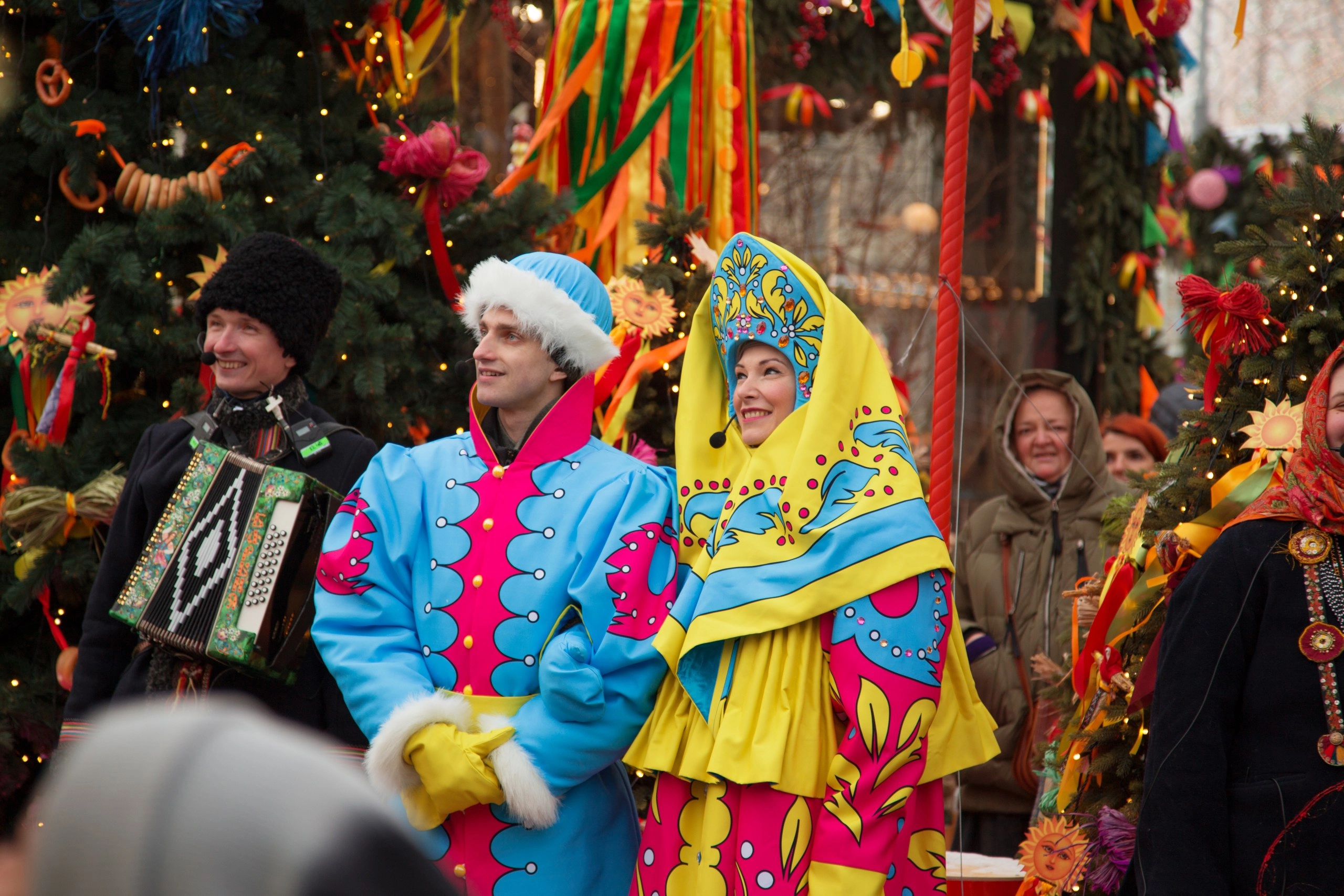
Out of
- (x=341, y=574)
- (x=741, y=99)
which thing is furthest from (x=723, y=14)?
(x=341, y=574)

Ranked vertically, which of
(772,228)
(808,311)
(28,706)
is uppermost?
(772,228)

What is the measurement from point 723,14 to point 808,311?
2.48 m

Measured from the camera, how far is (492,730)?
8.66 ft

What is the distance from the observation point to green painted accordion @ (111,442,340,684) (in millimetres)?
3115

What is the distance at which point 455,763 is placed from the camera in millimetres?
2578

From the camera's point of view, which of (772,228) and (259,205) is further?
(772,228)

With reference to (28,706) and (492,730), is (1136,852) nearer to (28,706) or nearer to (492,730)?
(492,730)

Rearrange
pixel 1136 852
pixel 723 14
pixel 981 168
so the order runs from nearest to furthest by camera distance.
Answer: pixel 1136 852, pixel 723 14, pixel 981 168

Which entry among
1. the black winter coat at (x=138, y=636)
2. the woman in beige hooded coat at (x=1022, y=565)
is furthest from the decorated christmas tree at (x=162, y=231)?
the woman in beige hooded coat at (x=1022, y=565)

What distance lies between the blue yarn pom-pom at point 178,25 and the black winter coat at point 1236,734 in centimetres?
335

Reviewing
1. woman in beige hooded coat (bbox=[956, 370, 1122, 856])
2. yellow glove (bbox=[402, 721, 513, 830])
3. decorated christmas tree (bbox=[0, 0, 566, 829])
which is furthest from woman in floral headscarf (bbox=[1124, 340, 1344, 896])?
decorated christmas tree (bbox=[0, 0, 566, 829])

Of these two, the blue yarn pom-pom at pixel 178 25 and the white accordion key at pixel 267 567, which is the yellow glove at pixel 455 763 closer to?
the white accordion key at pixel 267 567

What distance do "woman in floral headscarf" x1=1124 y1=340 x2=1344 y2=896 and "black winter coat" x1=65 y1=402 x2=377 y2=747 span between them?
182 cm

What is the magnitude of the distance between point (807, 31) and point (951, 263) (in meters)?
3.84
